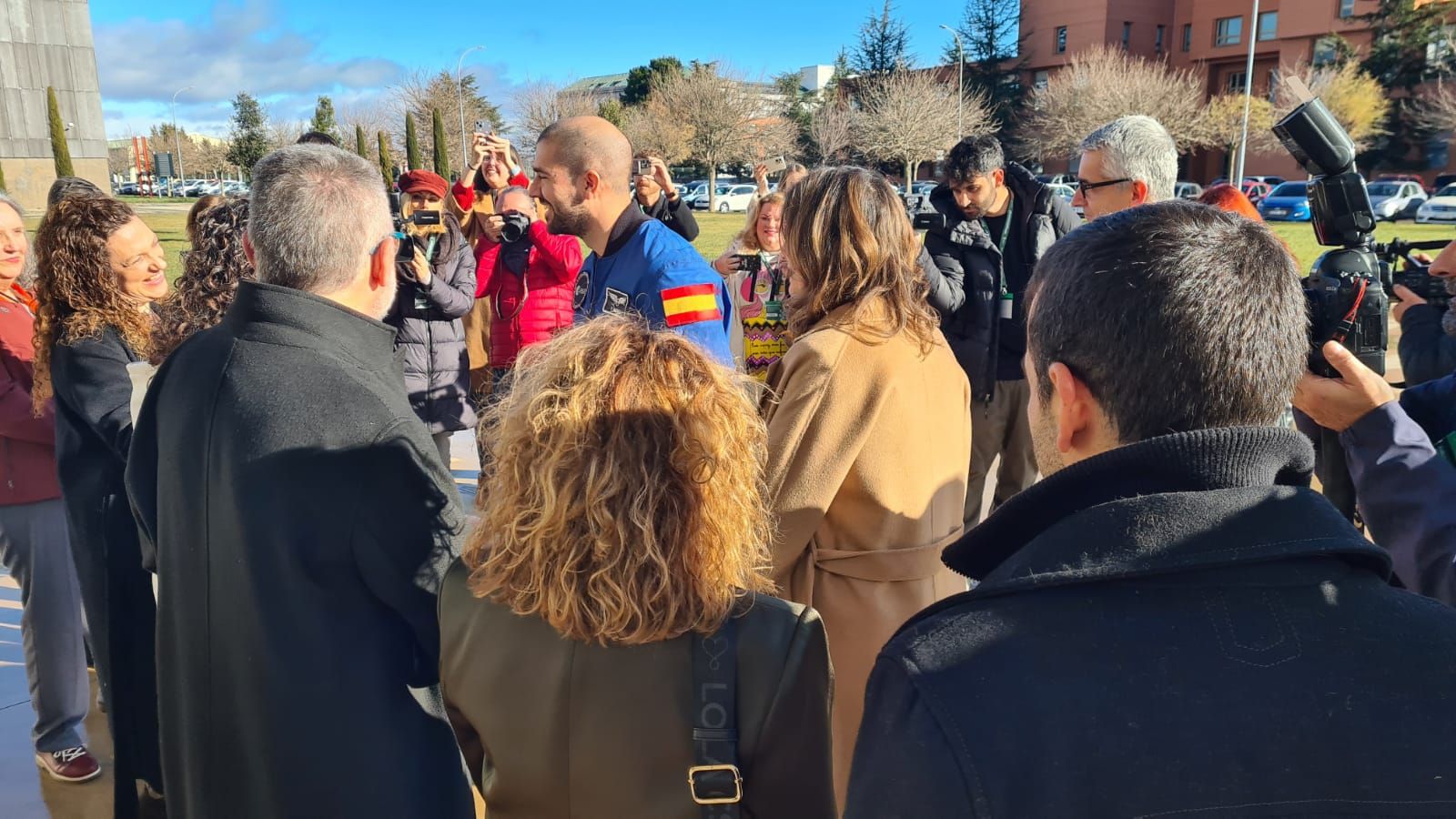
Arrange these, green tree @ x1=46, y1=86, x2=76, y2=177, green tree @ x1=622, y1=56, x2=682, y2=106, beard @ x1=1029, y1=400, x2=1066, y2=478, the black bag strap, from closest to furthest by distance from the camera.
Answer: beard @ x1=1029, y1=400, x2=1066, y2=478 → the black bag strap → green tree @ x1=46, y1=86, x2=76, y2=177 → green tree @ x1=622, y1=56, x2=682, y2=106

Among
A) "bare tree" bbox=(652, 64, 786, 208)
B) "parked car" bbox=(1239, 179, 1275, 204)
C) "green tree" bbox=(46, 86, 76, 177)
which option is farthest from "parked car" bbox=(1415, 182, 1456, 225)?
"green tree" bbox=(46, 86, 76, 177)

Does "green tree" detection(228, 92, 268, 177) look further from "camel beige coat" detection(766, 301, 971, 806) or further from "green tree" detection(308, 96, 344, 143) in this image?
"camel beige coat" detection(766, 301, 971, 806)

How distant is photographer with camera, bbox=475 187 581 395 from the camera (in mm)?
5055

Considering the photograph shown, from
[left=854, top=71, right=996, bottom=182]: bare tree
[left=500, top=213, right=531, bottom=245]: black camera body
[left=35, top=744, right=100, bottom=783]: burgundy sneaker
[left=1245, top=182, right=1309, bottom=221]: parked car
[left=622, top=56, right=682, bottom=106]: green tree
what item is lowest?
[left=35, top=744, right=100, bottom=783]: burgundy sneaker

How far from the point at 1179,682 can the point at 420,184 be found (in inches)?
202

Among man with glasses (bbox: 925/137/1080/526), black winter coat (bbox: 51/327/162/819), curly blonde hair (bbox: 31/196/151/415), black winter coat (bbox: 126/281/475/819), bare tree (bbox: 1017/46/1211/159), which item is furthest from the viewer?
bare tree (bbox: 1017/46/1211/159)

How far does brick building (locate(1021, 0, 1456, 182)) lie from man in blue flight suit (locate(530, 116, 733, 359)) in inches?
1966

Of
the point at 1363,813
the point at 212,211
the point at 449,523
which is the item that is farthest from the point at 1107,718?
the point at 212,211

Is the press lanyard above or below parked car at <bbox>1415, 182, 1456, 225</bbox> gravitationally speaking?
below

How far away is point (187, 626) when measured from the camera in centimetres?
183

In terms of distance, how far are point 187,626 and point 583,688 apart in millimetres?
907

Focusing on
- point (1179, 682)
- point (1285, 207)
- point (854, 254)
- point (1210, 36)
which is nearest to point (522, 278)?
point (854, 254)

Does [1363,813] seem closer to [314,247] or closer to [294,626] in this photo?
[294,626]

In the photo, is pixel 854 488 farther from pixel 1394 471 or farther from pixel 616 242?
pixel 616 242
